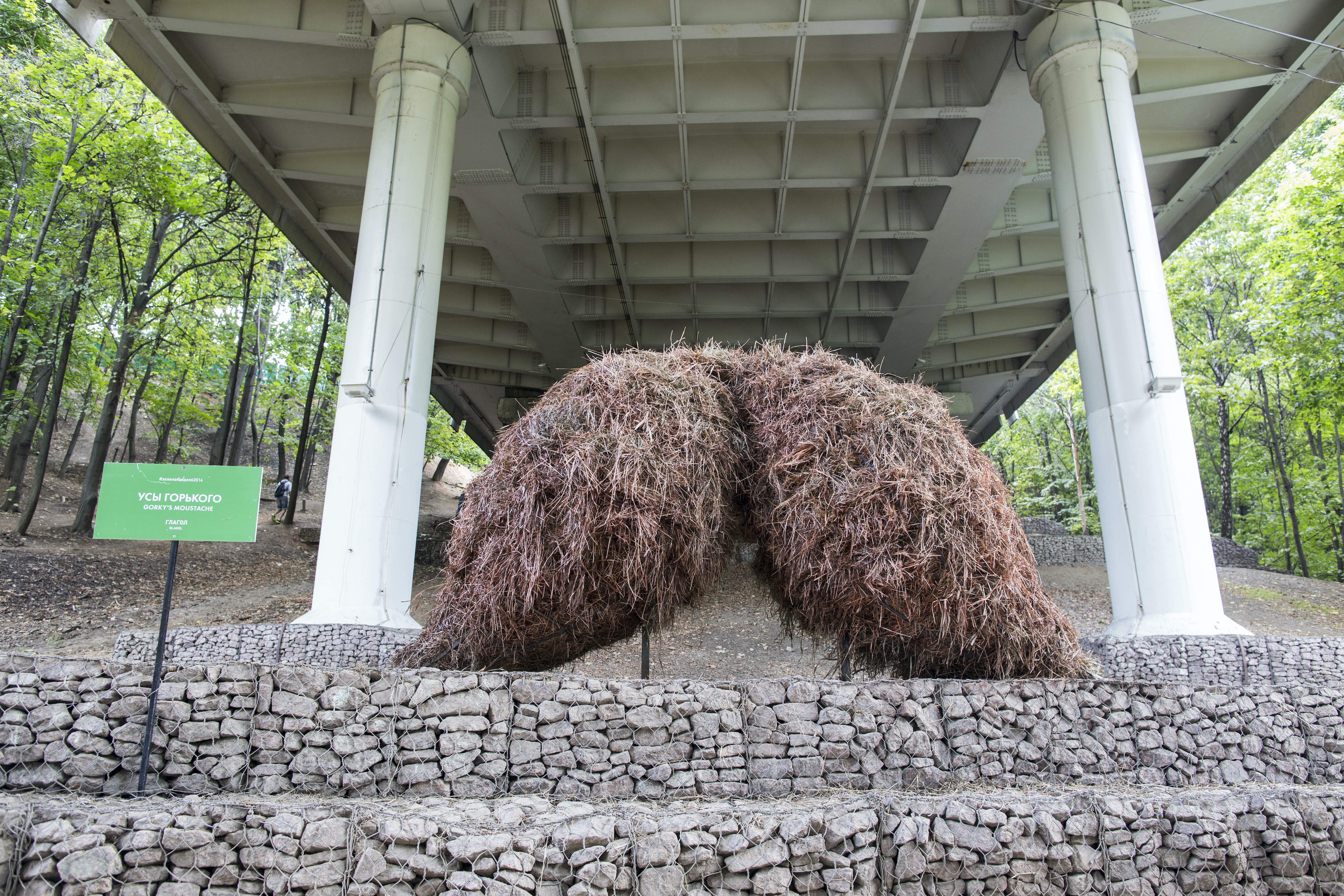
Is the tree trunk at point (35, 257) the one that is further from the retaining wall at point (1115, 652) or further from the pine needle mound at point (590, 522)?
the pine needle mound at point (590, 522)

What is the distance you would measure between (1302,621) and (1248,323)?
692 cm

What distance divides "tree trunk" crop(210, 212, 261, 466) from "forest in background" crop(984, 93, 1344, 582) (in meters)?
25.5

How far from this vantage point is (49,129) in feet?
52.9

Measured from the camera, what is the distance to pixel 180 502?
5.20 m

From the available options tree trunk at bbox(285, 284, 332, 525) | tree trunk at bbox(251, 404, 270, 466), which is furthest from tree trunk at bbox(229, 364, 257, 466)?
tree trunk at bbox(251, 404, 270, 466)

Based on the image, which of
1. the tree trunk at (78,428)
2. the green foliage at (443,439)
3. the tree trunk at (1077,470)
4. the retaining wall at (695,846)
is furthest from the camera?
the green foliage at (443,439)

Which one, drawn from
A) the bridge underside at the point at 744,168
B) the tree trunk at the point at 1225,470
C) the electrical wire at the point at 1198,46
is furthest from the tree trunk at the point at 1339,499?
the electrical wire at the point at 1198,46

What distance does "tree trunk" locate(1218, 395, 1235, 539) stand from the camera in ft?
81.1

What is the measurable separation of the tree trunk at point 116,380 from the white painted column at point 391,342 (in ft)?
31.5

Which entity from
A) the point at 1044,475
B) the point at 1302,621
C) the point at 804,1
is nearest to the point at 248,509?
the point at 804,1

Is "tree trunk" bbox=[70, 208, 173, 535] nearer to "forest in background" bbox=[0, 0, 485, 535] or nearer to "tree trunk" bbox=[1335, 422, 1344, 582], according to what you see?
"forest in background" bbox=[0, 0, 485, 535]

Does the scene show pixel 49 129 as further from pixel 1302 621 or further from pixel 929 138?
pixel 1302 621

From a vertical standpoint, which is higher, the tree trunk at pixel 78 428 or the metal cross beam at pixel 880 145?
the metal cross beam at pixel 880 145

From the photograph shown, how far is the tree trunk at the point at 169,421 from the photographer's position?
76.8 feet
